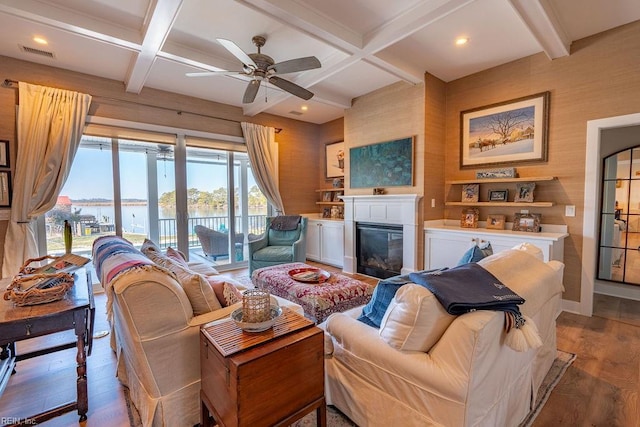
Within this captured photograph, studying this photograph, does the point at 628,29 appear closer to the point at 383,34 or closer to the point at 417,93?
the point at 417,93

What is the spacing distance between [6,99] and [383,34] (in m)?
4.29

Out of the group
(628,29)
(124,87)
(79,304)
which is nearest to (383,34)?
(628,29)

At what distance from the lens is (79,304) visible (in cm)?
157

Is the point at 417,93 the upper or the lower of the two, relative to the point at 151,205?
upper

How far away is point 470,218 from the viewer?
4.03 metres

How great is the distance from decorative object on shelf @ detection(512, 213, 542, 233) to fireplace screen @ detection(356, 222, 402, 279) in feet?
4.78

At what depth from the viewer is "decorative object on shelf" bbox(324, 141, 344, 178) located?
5750mm

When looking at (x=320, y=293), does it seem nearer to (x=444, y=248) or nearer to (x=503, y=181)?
(x=444, y=248)

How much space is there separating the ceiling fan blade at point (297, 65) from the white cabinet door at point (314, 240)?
335 cm

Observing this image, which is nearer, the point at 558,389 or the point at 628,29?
the point at 558,389

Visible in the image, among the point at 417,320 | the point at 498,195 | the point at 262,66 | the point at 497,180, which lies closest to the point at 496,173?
the point at 497,180

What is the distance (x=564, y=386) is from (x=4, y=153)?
5.82 m

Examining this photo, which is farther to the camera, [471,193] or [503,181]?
[471,193]

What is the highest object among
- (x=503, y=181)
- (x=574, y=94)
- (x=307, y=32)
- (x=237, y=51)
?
(x=307, y=32)
